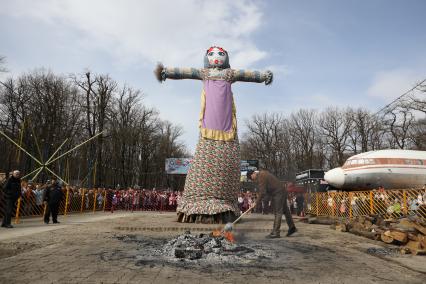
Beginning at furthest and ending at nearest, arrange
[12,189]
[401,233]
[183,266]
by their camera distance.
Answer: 1. [12,189]
2. [401,233]
3. [183,266]

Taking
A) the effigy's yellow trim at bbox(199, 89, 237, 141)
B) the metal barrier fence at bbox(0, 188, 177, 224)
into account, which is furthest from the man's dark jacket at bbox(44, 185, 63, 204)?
the effigy's yellow trim at bbox(199, 89, 237, 141)

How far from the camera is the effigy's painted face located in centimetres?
1305

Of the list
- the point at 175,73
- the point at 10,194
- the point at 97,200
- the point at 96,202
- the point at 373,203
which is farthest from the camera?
the point at 97,200

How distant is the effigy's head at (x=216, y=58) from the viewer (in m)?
13.1

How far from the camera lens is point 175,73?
1285 centimetres

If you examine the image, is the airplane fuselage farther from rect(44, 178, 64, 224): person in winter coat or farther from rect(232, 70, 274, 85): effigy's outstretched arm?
rect(44, 178, 64, 224): person in winter coat

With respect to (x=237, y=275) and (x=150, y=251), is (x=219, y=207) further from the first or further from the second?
(x=237, y=275)

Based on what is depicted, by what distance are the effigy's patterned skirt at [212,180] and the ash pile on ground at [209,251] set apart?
5221 millimetres

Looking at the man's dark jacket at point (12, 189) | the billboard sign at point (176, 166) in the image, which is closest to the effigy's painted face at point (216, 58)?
the man's dark jacket at point (12, 189)

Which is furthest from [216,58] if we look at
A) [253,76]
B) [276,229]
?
[276,229]

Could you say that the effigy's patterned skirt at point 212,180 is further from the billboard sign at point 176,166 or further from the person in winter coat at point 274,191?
the billboard sign at point 176,166

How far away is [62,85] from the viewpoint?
1390 inches

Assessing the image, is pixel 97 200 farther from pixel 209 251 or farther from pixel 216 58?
pixel 209 251

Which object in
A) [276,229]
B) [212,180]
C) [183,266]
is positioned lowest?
[183,266]
